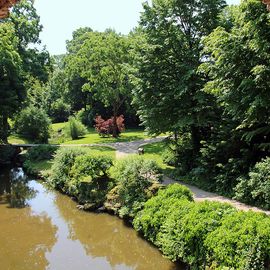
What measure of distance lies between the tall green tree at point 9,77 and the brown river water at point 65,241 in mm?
13464

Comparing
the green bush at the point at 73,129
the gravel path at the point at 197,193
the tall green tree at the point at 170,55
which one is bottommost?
the gravel path at the point at 197,193

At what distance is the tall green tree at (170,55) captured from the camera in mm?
20453

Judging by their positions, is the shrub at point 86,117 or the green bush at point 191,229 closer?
the green bush at point 191,229

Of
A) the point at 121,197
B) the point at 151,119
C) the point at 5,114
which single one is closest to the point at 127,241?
the point at 121,197

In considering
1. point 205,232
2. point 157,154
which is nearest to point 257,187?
point 205,232

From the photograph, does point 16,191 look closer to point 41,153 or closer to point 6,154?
point 41,153

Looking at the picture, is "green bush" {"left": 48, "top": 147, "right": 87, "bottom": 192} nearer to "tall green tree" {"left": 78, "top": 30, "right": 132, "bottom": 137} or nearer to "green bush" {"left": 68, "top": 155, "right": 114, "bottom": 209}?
"green bush" {"left": 68, "top": 155, "right": 114, "bottom": 209}

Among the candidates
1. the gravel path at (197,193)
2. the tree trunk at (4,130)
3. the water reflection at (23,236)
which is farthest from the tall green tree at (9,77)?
the water reflection at (23,236)

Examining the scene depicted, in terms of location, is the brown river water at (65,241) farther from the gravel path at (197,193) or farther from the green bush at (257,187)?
the green bush at (257,187)

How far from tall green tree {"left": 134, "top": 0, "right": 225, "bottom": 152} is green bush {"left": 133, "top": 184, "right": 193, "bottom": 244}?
658 centimetres

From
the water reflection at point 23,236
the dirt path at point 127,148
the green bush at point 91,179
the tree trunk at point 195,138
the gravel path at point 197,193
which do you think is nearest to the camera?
the water reflection at point 23,236

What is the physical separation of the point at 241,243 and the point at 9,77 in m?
28.0

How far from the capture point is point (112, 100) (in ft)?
129

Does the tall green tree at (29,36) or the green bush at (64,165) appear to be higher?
the tall green tree at (29,36)
